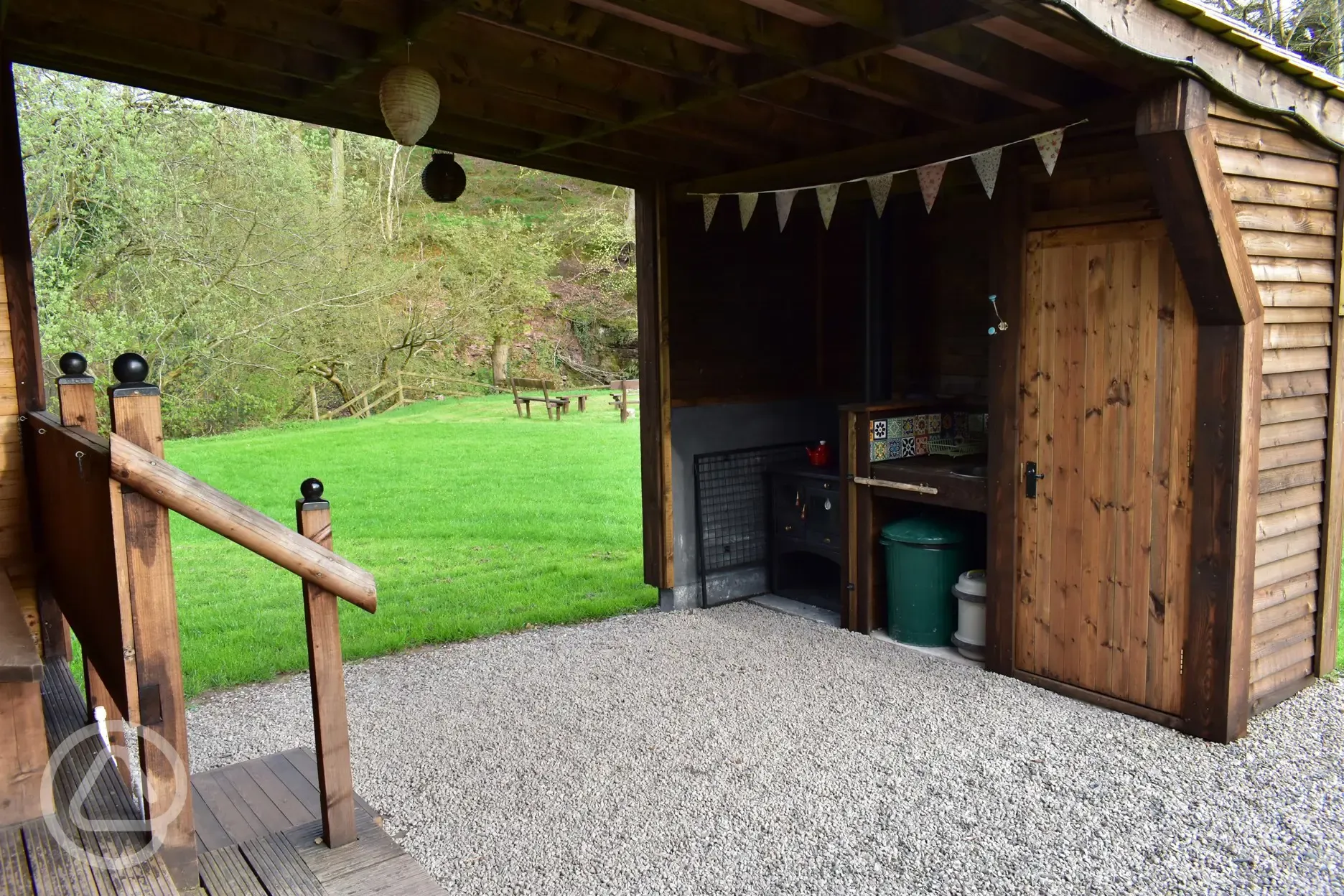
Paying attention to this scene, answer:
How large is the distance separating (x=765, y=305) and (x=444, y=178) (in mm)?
2313

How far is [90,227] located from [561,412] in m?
7.09

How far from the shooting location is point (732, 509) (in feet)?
19.1

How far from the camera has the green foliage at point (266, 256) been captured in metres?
11.4

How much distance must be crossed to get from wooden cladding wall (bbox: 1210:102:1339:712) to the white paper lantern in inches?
111

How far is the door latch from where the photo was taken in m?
4.20

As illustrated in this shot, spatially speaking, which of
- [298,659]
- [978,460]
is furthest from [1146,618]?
[298,659]

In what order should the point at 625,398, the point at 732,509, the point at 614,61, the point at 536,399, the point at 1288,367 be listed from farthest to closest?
1. the point at 536,399
2. the point at 625,398
3. the point at 732,509
4. the point at 614,61
5. the point at 1288,367

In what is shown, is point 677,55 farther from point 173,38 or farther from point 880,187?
point 173,38

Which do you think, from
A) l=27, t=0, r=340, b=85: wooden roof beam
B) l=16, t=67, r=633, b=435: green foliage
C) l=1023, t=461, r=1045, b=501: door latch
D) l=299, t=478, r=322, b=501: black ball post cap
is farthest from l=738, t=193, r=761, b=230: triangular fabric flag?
l=16, t=67, r=633, b=435: green foliage

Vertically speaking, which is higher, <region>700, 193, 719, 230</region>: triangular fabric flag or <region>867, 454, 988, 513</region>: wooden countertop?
<region>700, 193, 719, 230</region>: triangular fabric flag

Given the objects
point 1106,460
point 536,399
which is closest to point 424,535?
point 1106,460

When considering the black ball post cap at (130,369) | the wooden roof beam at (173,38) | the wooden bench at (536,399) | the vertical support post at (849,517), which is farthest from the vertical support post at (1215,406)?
the wooden bench at (536,399)

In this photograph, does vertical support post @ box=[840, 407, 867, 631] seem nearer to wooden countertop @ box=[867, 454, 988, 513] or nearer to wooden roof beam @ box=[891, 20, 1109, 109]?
wooden countertop @ box=[867, 454, 988, 513]

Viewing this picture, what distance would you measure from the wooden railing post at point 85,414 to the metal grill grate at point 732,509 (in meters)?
3.38
